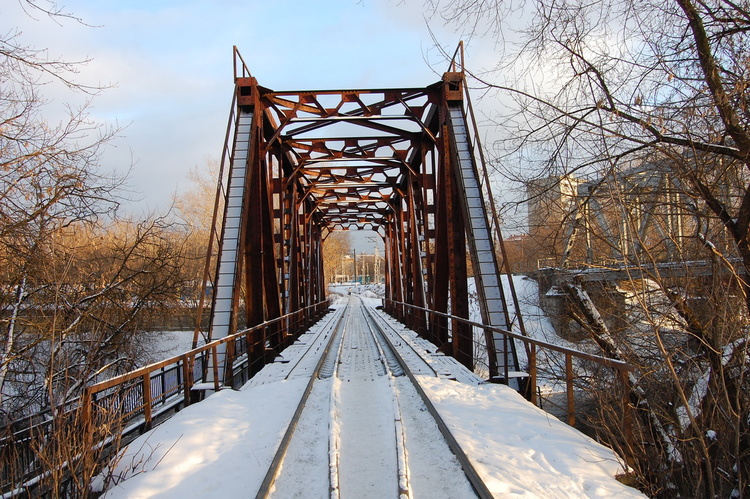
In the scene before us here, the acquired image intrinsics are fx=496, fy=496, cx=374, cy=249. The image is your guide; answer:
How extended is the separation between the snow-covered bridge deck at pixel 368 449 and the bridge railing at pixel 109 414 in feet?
1.20

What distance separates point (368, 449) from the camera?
14.9 ft

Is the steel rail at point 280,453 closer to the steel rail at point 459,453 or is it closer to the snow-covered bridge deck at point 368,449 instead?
the snow-covered bridge deck at point 368,449

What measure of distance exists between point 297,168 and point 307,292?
6263 millimetres

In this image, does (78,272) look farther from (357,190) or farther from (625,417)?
(357,190)

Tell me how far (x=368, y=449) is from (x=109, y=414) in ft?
7.21

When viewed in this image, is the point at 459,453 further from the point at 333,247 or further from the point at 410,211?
the point at 333,247

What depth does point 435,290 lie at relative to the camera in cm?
1147

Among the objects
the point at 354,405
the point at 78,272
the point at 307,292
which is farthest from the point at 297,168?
the point at 354,405

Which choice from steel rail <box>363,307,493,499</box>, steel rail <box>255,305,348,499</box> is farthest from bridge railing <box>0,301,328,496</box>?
steel rail <box>363,307,493,499</box>

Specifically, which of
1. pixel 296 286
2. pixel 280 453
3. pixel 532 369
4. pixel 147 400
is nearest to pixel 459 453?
pixel 280 453

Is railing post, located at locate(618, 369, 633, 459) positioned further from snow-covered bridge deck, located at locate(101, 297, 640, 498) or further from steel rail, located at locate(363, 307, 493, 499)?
steel rail, located at locate(363, 307, 493, 499)

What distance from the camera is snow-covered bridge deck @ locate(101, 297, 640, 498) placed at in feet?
12.0

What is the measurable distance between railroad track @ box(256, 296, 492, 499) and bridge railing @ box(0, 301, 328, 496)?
4.48ft

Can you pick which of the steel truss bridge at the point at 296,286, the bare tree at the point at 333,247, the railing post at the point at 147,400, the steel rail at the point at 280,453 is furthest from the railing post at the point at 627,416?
the bare tree at the point at 333,247
